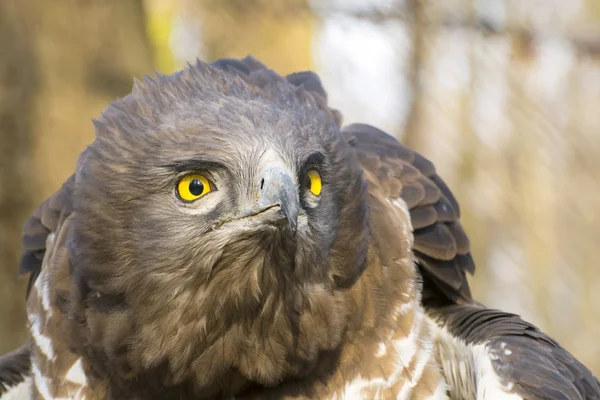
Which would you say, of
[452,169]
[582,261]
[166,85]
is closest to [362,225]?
[166,85]

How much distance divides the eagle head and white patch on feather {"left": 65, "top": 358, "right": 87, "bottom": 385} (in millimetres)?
83

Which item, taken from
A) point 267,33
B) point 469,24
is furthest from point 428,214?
point 267,33

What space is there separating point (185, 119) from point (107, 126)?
1.15 ft

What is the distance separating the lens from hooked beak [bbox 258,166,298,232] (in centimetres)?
219

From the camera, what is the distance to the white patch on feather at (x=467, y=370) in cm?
281

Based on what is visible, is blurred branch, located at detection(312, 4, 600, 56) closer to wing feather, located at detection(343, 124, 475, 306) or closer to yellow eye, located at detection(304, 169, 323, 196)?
wing feather, located at detection(343, 124, 475, 306)

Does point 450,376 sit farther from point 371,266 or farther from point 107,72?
point 107,72

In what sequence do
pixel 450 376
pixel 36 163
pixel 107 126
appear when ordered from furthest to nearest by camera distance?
pixel 36 163 → pixel 450 376 → pixel 107 126

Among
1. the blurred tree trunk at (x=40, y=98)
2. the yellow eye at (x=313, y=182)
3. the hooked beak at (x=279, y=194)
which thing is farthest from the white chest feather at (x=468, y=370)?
the blurred tree trunk at (x=40, y=98)

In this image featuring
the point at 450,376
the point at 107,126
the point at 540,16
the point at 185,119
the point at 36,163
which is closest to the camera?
the point at 185,119

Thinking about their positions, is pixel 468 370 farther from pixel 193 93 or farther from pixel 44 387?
pixel 44 387

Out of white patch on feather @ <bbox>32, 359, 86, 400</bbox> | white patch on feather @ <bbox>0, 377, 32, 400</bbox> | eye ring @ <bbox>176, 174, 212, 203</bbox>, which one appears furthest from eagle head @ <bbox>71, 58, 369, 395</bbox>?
white patch on feather @ <bbox>0, 377, 32, 400</bbox>

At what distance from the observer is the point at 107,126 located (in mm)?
2676

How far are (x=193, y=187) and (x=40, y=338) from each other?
1.10m
